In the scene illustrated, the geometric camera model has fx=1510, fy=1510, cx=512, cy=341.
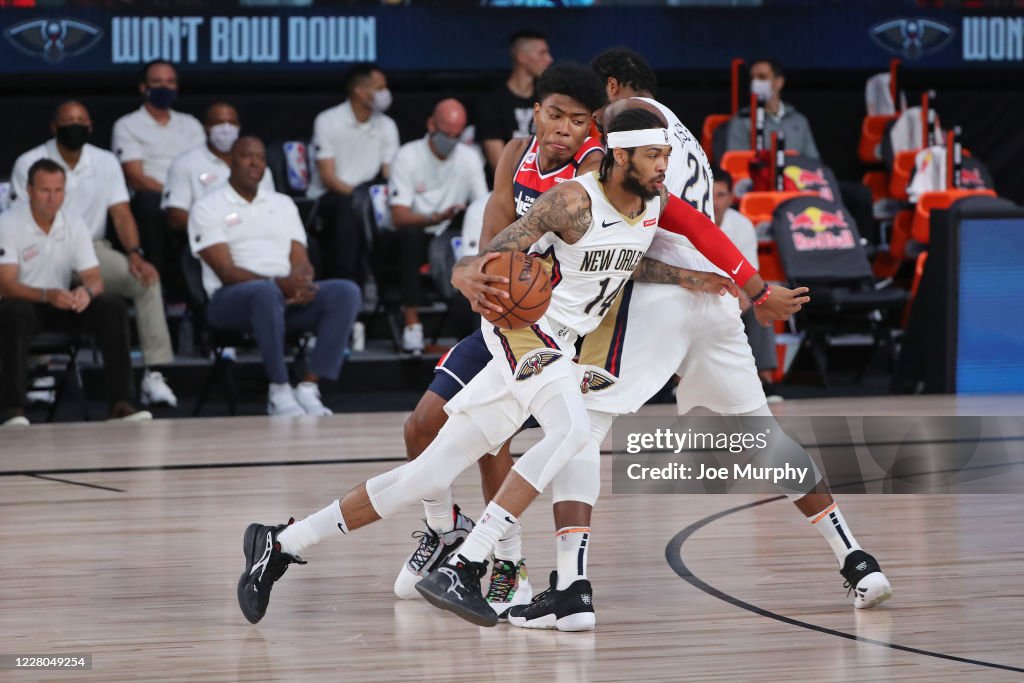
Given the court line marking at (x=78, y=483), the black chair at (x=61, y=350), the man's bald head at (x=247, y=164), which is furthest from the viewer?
the man's bald head at (x=247, y=164)

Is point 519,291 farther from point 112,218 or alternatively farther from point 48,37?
point 48,37

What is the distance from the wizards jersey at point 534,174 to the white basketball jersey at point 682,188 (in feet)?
0.78

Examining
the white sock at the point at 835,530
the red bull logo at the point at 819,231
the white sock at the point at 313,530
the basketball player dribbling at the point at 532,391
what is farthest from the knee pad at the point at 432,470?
the red bull logo at the point at 819,231

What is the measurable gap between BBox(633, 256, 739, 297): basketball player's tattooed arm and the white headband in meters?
0.49

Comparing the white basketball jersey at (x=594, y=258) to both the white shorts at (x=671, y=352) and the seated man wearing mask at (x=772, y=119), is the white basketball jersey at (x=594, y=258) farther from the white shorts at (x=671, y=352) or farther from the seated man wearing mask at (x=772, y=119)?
the seated man wearing mask at (x=772, y=119)

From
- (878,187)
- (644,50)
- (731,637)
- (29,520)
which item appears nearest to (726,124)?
(644,50)

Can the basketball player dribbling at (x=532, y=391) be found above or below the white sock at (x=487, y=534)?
above

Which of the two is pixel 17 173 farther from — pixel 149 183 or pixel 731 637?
pixel 731 637

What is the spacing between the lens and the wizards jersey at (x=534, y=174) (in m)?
4.38

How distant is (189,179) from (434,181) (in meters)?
1.60

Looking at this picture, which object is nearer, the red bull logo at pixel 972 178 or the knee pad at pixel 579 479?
A: the knee pad at pixel 579 479

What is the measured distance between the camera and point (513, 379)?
13.3 ft

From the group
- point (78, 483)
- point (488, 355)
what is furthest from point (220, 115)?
point (488, 355)

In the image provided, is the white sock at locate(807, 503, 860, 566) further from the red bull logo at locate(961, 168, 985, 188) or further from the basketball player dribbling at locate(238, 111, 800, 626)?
the red bull logo at locate(961, 168, 985, 188)
